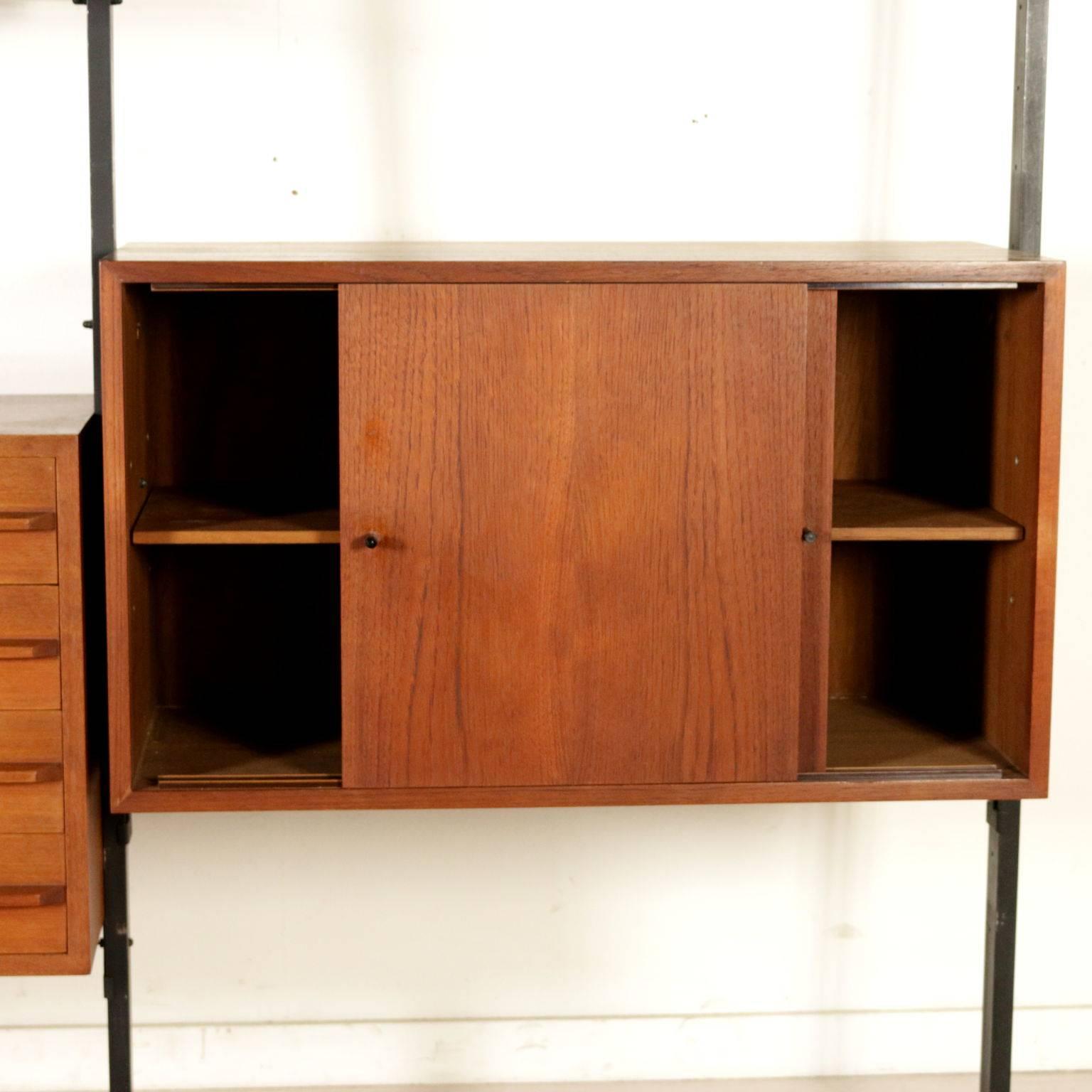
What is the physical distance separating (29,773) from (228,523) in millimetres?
402

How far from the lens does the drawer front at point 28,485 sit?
6.22ft

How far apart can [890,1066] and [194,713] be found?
4.73 ft

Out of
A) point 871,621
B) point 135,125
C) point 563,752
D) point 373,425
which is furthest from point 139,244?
point 871,621

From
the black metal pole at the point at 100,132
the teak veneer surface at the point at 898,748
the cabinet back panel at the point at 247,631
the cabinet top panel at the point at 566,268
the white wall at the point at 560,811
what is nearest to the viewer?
the cabinet top panel at the point at 566,268

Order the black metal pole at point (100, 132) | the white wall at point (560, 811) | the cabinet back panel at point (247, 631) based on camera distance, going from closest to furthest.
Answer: the black metal pole at point (100, 132) → the cabinet back panel at point (247, 631) → the white wall at point (560, 811)

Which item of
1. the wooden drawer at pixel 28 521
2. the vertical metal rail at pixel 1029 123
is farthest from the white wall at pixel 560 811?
the wooden drawer at pixel 28 521

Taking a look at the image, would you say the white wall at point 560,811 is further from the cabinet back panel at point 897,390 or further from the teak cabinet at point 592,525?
the teak cabinet at point 592,525

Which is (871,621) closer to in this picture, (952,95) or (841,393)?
(841,393)

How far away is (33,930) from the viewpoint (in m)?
1.99

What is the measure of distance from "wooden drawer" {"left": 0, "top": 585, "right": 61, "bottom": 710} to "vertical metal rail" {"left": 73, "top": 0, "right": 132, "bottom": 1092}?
0.39 ft

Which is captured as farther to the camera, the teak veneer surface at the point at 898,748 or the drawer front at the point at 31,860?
the teak veneer surface at the point at 898,748

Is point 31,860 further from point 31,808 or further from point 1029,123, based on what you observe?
point 1029,123

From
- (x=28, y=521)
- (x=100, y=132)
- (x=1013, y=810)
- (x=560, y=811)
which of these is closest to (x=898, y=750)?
Result: (x=1013, y=810)

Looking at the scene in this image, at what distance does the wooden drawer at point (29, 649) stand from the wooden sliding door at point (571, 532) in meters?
0.36
